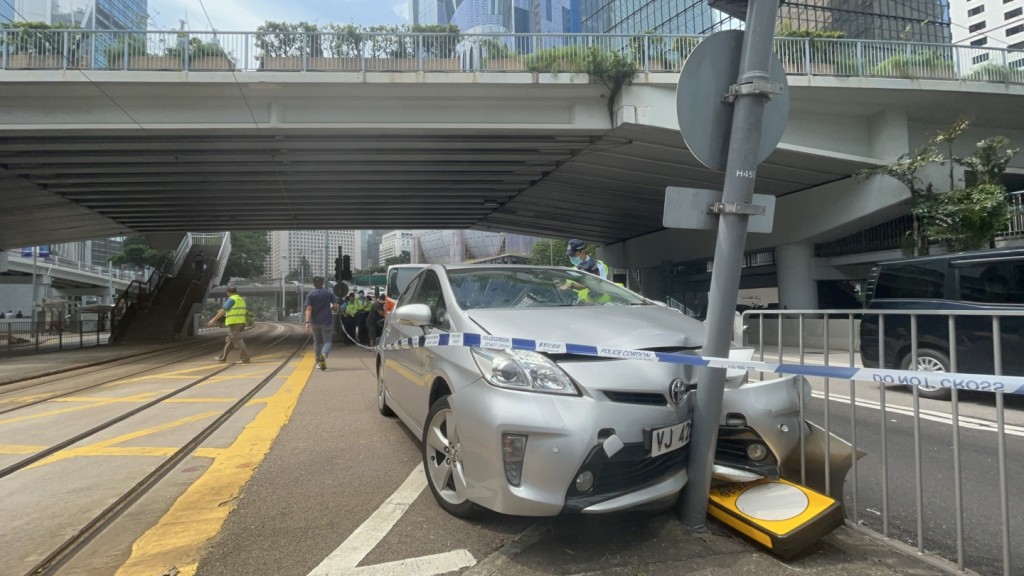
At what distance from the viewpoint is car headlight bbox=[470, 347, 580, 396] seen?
2.80 meters

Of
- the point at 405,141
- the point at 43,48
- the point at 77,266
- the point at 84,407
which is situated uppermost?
the point at 43,48

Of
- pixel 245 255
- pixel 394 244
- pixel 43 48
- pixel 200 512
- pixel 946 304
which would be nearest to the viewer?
pixel 200 512

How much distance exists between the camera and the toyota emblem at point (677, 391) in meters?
2.93

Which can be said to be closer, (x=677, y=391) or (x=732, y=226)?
(x=677, y=391)

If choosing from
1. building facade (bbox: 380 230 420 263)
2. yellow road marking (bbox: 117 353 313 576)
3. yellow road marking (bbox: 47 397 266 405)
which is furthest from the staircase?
building facade (bbox: 380 230 420 263)

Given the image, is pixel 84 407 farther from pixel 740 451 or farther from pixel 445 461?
pixel 740 451

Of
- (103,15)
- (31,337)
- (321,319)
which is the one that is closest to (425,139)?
(321,319)

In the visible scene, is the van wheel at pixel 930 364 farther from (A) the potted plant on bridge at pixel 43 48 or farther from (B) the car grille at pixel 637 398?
(A) the potted plant on bridge at pixel 43 48

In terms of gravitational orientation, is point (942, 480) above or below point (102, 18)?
below

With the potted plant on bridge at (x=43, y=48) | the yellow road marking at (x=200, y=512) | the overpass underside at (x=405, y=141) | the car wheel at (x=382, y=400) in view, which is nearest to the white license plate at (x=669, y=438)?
the yellow road marking at (x=200, y=512)

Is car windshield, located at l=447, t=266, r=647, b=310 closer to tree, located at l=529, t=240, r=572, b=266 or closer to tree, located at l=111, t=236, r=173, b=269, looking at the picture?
tree, located at l=111, t=236, r=173, b=269

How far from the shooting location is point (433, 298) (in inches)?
173

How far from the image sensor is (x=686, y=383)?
3039mm

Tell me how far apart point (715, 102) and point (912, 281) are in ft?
19.8
